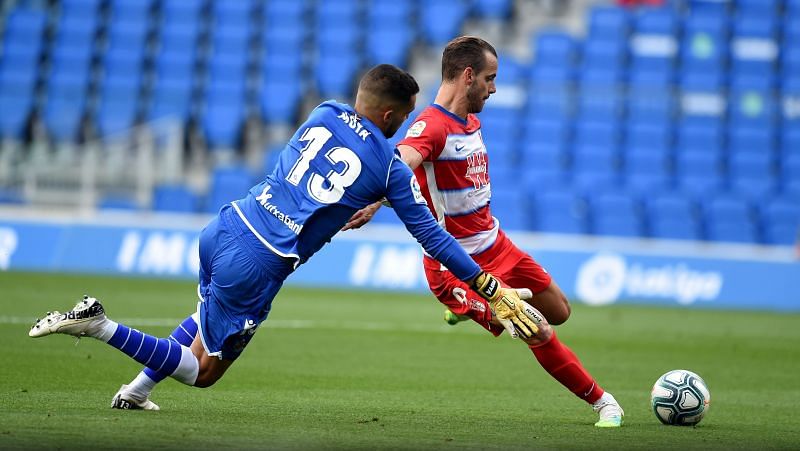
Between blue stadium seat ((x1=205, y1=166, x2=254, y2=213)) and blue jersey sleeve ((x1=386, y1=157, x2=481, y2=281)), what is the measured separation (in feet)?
51.5

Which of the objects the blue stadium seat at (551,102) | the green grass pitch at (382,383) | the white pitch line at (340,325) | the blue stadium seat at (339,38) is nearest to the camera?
the green grass pitch at (382,383)

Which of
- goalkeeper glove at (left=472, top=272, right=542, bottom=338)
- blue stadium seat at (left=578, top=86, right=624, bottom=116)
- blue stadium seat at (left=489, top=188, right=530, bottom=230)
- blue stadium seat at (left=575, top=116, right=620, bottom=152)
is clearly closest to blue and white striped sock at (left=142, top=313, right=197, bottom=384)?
goalkeeper glove at (left=472, top=272, right=542, bottom=338)

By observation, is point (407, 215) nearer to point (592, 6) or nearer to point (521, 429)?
point (521, 429)

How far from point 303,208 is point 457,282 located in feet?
5.29

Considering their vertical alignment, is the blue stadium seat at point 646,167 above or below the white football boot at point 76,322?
above

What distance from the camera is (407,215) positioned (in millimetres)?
6309

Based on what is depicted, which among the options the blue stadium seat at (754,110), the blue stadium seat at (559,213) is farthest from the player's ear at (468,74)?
the blue stadium seat at (754,110)

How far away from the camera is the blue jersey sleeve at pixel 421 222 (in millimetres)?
6297

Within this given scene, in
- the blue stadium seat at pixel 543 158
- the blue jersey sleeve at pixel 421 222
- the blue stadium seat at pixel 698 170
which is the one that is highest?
the blue stadium seat at pixel 698 170

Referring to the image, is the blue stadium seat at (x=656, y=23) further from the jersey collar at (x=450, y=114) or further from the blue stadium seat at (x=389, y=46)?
the jersey collar at (x=450, y=114)

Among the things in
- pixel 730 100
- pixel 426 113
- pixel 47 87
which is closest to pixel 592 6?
pixel 730 100

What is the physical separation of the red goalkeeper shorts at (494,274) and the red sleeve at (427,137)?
770mm

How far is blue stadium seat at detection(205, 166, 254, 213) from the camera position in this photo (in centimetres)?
2198

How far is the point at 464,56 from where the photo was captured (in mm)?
7543
